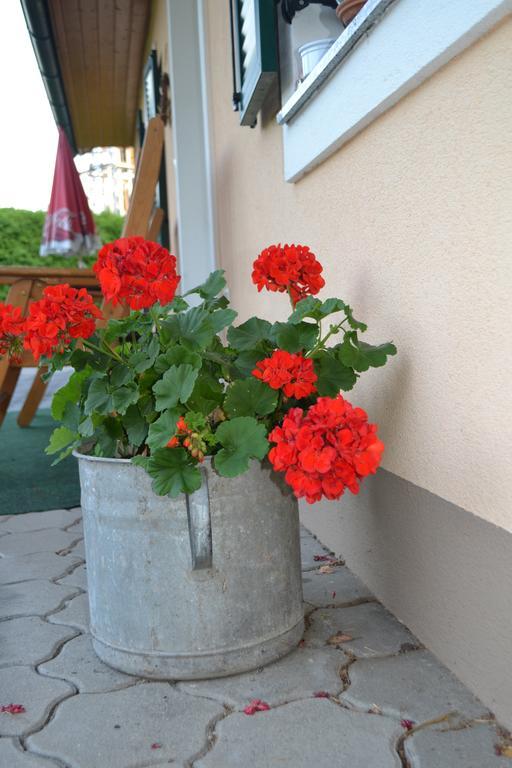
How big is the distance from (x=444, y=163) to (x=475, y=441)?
0.49 metres

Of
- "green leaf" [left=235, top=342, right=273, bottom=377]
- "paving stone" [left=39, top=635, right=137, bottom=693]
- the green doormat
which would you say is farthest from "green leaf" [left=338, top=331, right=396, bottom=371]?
the green doormat

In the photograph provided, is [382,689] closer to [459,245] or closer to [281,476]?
[281,476]

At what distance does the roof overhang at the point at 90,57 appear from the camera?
5.69m

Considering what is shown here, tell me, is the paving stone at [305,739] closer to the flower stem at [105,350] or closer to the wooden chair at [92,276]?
the flower stem at [105,350]

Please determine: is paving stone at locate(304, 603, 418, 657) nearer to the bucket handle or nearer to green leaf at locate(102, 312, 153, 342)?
the bucket handle

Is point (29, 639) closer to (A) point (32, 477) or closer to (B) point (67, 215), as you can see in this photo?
(A) point (32, 477)

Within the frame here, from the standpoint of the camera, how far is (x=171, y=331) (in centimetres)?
148

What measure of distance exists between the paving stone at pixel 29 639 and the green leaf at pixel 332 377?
0.81 m

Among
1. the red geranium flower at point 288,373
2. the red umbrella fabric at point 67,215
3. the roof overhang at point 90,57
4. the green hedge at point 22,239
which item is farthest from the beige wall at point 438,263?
the green hedge at point 22,239

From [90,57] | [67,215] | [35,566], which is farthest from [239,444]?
[90,57]

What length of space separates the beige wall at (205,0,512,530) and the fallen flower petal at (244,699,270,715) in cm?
50

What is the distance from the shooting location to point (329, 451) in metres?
1.19

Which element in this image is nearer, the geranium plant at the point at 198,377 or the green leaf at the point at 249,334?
the geranium plant at the point at 198,377

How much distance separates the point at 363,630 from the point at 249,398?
61 centimetres
